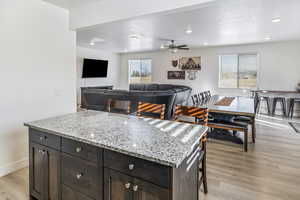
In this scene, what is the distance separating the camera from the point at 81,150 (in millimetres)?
1476

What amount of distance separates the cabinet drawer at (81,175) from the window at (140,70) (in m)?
8.50

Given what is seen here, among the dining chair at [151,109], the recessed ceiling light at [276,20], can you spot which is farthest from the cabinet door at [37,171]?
the recessed ceiling light at [276,20]

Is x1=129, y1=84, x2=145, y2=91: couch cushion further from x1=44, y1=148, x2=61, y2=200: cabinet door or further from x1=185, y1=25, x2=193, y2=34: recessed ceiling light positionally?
x1=44, y1=148, x2=61, y2=200: cabinet door

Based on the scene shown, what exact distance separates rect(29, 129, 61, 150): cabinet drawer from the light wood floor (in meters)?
0.81

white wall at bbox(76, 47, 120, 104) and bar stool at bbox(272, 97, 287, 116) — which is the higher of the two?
white wall at bbox(76, 47, 120, 104)

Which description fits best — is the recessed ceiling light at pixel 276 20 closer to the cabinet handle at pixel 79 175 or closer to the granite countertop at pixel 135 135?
the granite countertop at pixel 135 135

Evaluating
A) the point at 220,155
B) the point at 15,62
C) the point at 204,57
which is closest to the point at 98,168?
the point at 15,62

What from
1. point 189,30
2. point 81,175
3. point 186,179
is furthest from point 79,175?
point 189,30

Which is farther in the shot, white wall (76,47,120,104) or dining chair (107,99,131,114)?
white wall (76,47,120,104)

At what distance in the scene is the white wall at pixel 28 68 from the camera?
8.21 ft

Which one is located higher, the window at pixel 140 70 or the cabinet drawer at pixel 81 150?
the window at pixel 140 70

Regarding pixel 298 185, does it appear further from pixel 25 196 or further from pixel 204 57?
pixel 204 57

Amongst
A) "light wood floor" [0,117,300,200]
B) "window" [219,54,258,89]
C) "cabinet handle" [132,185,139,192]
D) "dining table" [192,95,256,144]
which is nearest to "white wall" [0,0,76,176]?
"light wood floor" [0,117,300,200]

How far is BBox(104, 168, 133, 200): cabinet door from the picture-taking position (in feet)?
4.09
